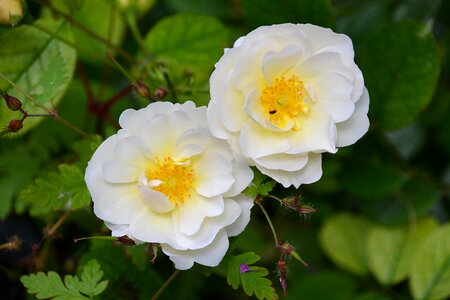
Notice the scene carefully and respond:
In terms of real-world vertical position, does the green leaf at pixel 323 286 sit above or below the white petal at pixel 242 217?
below

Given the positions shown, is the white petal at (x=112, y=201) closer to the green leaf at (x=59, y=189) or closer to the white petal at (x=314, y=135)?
the green leaf at (x=59, y=189)

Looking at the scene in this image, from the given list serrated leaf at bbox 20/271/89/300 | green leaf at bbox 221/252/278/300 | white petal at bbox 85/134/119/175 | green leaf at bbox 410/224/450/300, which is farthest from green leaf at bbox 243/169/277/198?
green leaf at bbox 410/224/450/300

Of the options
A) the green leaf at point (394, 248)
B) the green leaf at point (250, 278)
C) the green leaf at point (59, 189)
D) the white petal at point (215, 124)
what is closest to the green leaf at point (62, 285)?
the green leaf at point (59, 189)

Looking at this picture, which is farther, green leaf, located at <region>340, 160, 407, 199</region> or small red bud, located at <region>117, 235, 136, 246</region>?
green leaf, located at <region>340, 160, 407, 199</region>

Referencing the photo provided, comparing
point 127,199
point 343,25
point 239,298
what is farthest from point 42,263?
point 343,25

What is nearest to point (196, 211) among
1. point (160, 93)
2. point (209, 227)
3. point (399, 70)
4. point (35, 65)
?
point (209, 227)

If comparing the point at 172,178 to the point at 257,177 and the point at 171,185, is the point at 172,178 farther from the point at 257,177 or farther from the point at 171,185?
the point at 257,177

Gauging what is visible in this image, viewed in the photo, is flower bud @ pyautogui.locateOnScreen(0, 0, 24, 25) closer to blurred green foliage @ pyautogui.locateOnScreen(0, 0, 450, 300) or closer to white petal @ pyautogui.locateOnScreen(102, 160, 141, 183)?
blurred green foliage @ pyautogui.locateOnScreen(0, 0, 450, 300)
